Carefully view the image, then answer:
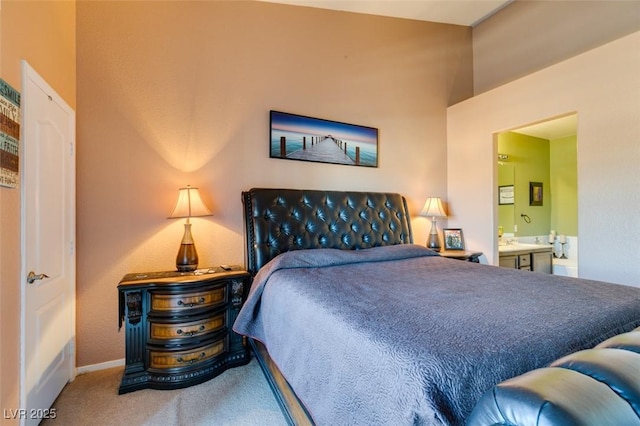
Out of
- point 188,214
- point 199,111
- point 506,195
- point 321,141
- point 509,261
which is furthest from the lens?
point 506,195

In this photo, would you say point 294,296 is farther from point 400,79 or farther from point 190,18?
point 400,79

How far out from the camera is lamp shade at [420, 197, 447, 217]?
359 centimetres

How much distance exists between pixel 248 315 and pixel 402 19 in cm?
389

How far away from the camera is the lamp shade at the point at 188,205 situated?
7.77 feet

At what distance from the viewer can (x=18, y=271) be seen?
1.53 m

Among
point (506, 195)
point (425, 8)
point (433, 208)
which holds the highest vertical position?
point (425, 8)

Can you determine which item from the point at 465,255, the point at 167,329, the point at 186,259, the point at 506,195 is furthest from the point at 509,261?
the point at 167,329

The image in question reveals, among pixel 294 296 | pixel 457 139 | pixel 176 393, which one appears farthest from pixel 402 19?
pixel 176 393

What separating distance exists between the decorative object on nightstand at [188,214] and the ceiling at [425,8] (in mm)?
2171

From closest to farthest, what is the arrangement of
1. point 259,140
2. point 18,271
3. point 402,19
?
point 18,271 → point 259,140 → point 402,19

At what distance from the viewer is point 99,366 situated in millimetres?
2357

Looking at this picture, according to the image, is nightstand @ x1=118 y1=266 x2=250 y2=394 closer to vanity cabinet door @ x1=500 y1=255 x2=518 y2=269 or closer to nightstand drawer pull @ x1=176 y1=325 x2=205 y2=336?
nightstand drawer pull @ x1=176 y1=325 x2=205 y2=336

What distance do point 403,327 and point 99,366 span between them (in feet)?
8.57

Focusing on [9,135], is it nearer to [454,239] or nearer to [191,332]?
[191,332]
